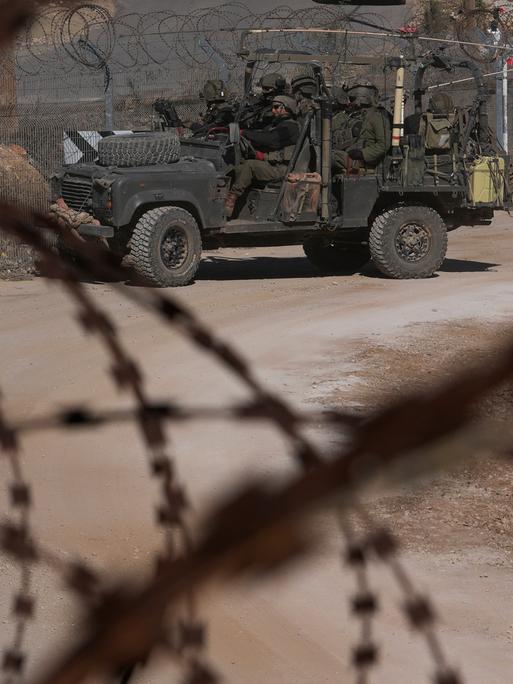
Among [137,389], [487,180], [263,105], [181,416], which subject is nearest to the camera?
[181,416]

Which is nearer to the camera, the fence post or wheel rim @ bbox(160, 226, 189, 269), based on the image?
wheel rim @ bbox(160, 226, 189, 269)

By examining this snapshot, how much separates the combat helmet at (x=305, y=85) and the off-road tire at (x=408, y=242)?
61.1 inches

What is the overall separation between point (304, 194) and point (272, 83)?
1.16m

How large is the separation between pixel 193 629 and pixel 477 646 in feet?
9.20

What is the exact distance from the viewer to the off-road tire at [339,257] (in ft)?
45.5

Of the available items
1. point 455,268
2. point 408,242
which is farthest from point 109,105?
point 455,268

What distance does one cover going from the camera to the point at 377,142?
41.8 ft

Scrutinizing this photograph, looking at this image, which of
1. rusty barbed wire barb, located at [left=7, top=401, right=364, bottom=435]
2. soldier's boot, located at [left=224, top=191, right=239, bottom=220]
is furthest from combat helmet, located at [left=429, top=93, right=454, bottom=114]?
rusty barbed wire barb, located at [left=7, top=401, right=364, bottom=435]

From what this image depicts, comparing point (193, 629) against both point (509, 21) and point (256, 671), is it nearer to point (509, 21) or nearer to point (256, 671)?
point (256, 671)

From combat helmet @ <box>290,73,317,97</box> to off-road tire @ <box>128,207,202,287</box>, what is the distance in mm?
1726

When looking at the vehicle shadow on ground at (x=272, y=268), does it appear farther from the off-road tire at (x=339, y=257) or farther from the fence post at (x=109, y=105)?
the fence post at (x=109, y=105)

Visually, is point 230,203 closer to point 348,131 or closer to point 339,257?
point 348,131

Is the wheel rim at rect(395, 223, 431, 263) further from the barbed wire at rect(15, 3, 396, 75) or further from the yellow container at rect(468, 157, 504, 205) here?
the barbed wire at rect(15, 3, 396, 75)

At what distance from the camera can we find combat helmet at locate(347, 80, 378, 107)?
42.1ft
